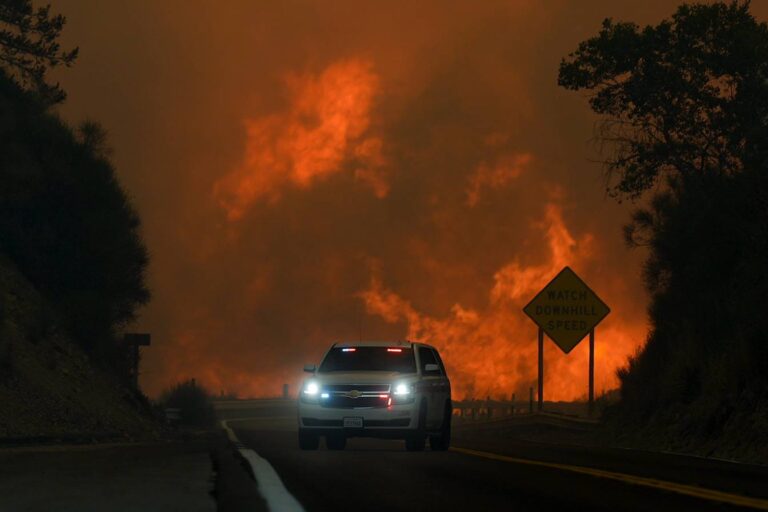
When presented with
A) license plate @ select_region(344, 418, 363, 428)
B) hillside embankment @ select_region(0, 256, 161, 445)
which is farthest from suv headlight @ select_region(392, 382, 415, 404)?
→ hillside embankment @ select_region(0, 256, 161, 445)

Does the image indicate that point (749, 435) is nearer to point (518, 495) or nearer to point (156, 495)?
A: point (518, 495)

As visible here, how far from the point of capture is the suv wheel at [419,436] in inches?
899

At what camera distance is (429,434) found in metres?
23.9

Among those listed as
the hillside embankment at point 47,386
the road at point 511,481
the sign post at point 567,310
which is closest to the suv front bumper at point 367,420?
the road at point 511,481

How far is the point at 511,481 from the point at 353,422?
27.0ft

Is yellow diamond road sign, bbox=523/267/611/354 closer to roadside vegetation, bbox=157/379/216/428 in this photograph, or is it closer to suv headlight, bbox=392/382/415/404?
suv headlight, bbox=392/382/415/404

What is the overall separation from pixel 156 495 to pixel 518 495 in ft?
10.9

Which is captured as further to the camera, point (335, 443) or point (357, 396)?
point (335, 443)

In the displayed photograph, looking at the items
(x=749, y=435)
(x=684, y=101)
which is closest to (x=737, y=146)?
(x=684, y=101)

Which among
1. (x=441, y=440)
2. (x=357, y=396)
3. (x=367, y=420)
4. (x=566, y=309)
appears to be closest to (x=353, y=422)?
(x=367, y=420)

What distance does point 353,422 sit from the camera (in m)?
22.6

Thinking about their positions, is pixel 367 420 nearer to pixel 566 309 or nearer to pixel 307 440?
pixel 307 440

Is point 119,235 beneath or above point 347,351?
above

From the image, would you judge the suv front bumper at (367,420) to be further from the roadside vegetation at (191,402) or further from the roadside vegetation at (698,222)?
the roadside vegetation at (191,402)
